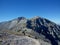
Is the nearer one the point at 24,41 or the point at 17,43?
the point at 17,43

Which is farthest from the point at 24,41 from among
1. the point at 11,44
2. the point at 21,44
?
the point at 11,44

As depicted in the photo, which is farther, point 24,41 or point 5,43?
point 24,41

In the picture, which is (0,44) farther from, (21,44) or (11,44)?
(21,44)

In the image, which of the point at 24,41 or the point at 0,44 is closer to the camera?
the point at 0,44

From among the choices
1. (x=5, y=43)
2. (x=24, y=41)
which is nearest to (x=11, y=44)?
(x=5, y=43)

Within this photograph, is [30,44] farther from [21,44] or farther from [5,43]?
[5,43]

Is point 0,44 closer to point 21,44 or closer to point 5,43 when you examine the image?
point 5,43

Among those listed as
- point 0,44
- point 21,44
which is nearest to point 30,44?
point 21,44
